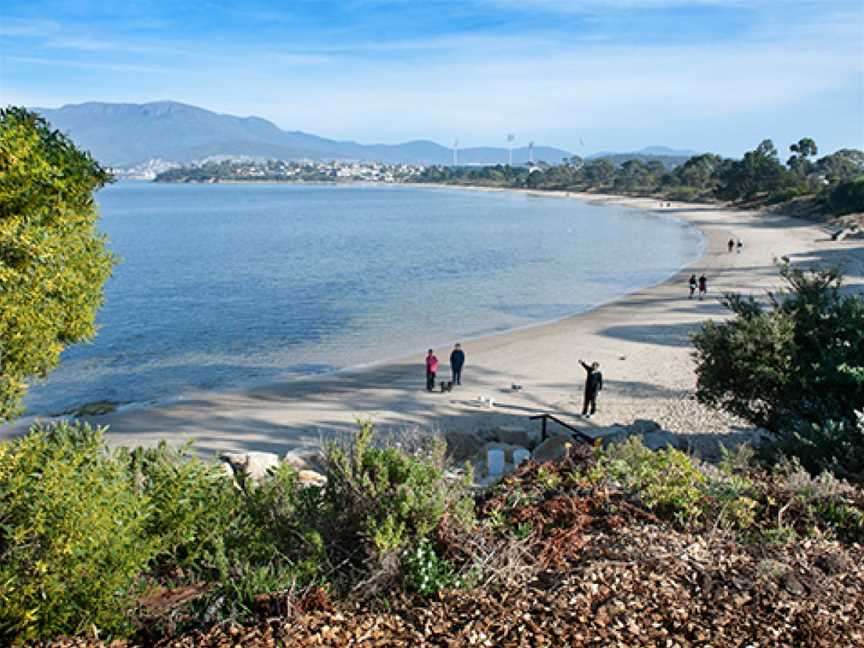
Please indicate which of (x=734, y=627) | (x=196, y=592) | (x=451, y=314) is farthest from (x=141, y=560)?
(x=451, y=314)

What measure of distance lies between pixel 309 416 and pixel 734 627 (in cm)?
1405

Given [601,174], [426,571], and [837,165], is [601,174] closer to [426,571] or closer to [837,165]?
[837,165]

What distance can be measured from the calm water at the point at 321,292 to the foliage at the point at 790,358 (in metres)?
14.6

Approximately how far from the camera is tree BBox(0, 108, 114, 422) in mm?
5336

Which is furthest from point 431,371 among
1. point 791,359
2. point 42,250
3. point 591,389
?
point 42,250

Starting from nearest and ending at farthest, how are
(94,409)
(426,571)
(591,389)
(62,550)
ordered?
(62,550)
(426,571)
(591,389)
(94,409)

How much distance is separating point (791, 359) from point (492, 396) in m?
8.95

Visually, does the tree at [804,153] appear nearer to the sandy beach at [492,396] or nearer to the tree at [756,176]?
the tree at [756,176]

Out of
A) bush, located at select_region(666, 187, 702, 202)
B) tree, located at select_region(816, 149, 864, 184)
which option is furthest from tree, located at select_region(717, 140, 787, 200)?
tree, located at select_region(816, 149, 864, 184)

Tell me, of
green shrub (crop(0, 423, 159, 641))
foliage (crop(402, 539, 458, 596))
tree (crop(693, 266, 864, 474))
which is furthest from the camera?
tree (crop(693, 266, 864, 474))

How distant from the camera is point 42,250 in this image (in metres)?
5.24

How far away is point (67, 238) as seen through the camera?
6.45m

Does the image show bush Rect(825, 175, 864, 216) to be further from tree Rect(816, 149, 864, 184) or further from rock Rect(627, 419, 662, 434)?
rock Rect(627, 419, 662, 434)

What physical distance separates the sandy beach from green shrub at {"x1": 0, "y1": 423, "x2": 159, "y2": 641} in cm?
574
